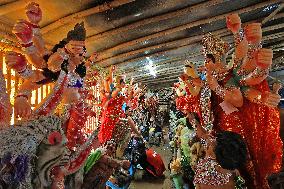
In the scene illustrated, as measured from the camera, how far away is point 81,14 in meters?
3.86

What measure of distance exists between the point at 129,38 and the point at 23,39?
256cm

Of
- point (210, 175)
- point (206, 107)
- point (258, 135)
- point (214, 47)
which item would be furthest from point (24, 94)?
point (258, 135)

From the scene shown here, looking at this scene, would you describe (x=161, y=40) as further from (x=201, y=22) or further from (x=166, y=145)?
(x=166, y=145)

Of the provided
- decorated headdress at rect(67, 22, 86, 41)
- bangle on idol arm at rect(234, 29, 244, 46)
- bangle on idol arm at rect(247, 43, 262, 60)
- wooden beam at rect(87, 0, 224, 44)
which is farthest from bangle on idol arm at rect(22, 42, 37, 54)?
bangle on idol arm at rect(247, 43, 262, 60)

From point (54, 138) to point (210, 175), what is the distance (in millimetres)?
1792

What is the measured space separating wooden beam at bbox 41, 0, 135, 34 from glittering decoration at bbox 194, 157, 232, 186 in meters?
1.96

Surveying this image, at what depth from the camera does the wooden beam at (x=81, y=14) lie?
11.9ft

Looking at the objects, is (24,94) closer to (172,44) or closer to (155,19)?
(155,19)

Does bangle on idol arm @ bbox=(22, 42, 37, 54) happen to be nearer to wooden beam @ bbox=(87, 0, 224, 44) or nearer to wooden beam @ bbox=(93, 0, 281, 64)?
wooden beam @ bbox=(87, 0, 224, 44)

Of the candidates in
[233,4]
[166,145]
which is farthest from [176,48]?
[166,145]

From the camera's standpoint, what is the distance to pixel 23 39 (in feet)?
9.25

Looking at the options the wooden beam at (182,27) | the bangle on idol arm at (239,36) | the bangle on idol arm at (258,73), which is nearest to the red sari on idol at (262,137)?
the bangle on idol arm at (258,73)

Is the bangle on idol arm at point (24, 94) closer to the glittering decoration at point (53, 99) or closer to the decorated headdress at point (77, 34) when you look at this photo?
the glittering decoration at point (53, 99)

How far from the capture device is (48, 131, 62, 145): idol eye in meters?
1.85
